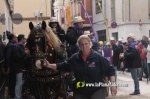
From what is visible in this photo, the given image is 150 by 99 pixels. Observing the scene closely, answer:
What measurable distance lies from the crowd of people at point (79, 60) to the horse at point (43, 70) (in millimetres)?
273

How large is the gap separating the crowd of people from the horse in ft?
0.90

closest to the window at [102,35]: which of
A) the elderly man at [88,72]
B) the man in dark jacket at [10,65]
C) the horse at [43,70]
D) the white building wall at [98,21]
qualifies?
the white building wall at [98,21]

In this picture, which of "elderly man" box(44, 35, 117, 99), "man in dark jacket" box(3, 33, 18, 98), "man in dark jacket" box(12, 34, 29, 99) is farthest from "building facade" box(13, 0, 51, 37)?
"elderly man" box(44, 35, 117, 99)

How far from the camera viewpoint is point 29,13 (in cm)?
2614

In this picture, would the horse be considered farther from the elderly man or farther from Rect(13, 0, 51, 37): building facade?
Rect(13, 0, 51, 37): building facade

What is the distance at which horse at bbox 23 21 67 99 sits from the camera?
18.1 feet

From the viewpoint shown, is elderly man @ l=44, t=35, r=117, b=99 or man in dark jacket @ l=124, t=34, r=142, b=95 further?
man in dark jacket @ l=124, t=34, r=142, b=95

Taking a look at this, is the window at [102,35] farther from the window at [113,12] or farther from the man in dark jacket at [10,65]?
the man in dark jacket at [10,65]

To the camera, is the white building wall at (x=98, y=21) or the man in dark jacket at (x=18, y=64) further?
the white building wall at (x=98, y=21)

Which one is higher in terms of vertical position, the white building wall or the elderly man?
the white building wall

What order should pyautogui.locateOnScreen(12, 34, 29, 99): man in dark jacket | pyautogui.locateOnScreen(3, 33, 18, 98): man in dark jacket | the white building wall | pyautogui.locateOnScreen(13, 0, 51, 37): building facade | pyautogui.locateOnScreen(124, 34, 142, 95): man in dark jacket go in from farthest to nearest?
the white building wall
pyautogui.locateOnScreen(13, 0, 51, 37): building facade
pyautogui.locateOnScreen(124, 34, 142, 95): man in dark jacket
pyautogui.locateOnScreen(3, 33, 18, 98): man in dark jacket
pyautogui.locateOnScreen(12, 34, 29, 99): man in dark jacket

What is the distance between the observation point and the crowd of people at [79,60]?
502cm

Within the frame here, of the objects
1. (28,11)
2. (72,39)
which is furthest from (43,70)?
(28,11)

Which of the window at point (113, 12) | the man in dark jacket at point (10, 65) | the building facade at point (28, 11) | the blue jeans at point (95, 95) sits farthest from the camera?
the window at point (113, 12)
